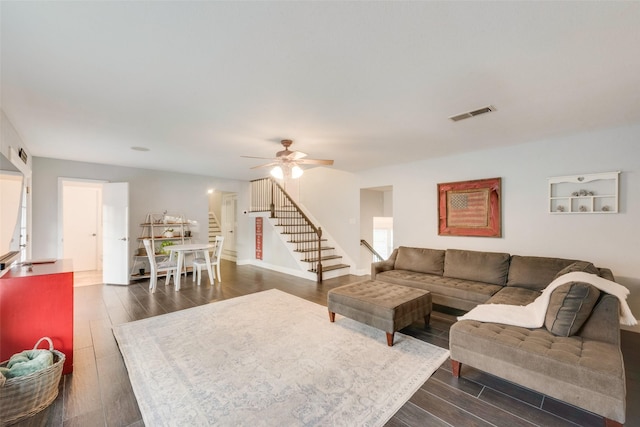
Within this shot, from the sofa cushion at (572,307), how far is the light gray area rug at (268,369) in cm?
99

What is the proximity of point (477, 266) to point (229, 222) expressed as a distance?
707cm

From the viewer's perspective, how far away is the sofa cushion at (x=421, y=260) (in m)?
4.43

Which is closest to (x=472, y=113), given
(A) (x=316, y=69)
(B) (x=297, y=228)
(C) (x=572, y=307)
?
(A) (x=316, y=69)

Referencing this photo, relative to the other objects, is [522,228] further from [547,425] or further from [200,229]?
[200,229]

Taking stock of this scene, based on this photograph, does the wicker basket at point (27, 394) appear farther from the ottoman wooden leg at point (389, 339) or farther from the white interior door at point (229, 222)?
the white interior door at point (229, 222)

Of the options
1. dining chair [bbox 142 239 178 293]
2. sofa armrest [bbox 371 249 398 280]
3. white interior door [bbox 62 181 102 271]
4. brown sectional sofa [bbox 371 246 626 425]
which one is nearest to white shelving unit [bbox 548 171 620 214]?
brown sectional sofa [bbox 371 246 626 425]

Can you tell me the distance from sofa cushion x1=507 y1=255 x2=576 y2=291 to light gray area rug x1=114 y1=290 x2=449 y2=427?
1.72m

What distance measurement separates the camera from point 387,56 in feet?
6.08

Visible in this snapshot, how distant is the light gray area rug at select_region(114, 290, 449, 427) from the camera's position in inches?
75.0

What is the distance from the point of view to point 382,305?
9.53 ft

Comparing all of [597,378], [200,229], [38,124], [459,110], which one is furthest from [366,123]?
[200,229]

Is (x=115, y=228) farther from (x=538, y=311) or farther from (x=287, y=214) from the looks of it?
(x=538, y=311)

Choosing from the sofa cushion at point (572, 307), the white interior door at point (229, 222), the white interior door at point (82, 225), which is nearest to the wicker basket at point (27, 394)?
the sofa cushion at point (572, 307)

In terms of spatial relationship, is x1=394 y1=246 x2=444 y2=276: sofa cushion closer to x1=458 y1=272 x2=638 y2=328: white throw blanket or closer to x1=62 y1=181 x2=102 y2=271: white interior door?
x1=458 y1=272 x2=638 y2=328: white throw blanket
